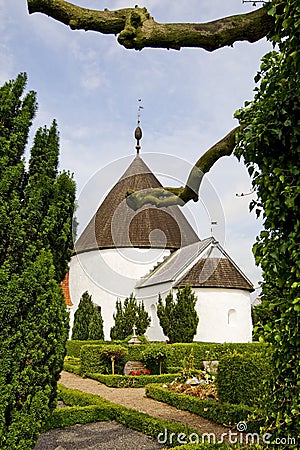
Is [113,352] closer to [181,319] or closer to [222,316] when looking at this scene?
[181,319]

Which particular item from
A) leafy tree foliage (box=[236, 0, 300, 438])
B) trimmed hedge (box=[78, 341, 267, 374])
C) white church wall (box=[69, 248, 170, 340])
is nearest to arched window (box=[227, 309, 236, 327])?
white church wall (box=[69, 248, 170, 340])

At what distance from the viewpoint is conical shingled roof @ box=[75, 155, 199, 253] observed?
26828 mm

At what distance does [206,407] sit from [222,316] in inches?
555

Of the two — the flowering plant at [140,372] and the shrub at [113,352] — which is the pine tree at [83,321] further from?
the flowering plant at [140,372]

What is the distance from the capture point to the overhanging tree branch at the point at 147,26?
3332mm

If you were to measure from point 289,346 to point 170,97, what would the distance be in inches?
159

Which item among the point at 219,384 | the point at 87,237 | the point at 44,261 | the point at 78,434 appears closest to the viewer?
the point at 44,261

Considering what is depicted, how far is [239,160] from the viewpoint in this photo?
3.29m

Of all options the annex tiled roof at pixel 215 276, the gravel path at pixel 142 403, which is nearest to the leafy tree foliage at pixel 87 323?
the annex tiled roof at pixel 215 276

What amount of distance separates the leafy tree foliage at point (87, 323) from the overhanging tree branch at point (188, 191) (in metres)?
17.2

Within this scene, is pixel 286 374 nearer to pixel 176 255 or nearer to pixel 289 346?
pixel 289 346

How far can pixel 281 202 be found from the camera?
290cm

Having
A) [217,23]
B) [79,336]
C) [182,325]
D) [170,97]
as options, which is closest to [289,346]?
[217,23]

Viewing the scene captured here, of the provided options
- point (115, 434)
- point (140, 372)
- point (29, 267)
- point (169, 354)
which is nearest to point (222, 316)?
point (169, 354)
